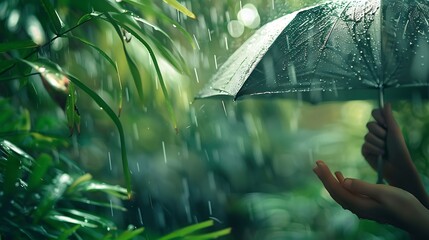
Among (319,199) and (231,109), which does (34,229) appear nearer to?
(319,199)

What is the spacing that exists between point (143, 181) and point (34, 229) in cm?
284

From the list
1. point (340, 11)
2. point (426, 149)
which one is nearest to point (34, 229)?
point (340, 11)

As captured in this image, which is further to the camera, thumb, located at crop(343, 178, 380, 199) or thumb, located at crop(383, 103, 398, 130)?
thumb, located at crop(383, 103, 398, 130)

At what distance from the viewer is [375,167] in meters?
1.63

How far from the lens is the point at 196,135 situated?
15.8 ft

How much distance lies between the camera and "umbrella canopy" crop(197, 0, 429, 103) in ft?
4.49

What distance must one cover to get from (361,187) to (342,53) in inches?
12.7

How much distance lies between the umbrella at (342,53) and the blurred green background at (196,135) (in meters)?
0.58

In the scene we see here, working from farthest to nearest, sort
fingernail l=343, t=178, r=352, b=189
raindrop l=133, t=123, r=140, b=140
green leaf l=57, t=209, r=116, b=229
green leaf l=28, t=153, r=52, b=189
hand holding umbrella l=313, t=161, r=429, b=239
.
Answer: raindrop l=133, t=123, r=140, b=140
green leaf l=57, t=209, r=116, b=229
green leaf l=28, t=153, r=52, b=189
fingernail l=343, t=178, r=352, b=189
hand holding umbrella l=313, t=161, r=429, b=239

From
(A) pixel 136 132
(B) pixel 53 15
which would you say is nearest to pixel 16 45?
(B) pixel 53 15

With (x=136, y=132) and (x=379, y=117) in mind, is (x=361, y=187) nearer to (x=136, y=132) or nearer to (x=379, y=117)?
(x=379, y=117)

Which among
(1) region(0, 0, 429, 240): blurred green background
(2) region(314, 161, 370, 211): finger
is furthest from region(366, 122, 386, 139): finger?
(1) region(0, 0, 429, 240): blurred green background

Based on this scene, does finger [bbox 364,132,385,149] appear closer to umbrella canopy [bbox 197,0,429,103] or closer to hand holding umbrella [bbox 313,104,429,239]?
hand holding umbrella [bbox 313,104,429,239]

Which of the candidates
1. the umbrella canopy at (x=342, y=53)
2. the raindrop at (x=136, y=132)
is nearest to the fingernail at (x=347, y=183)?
the umbrella canopy at (x=342, y=53)
